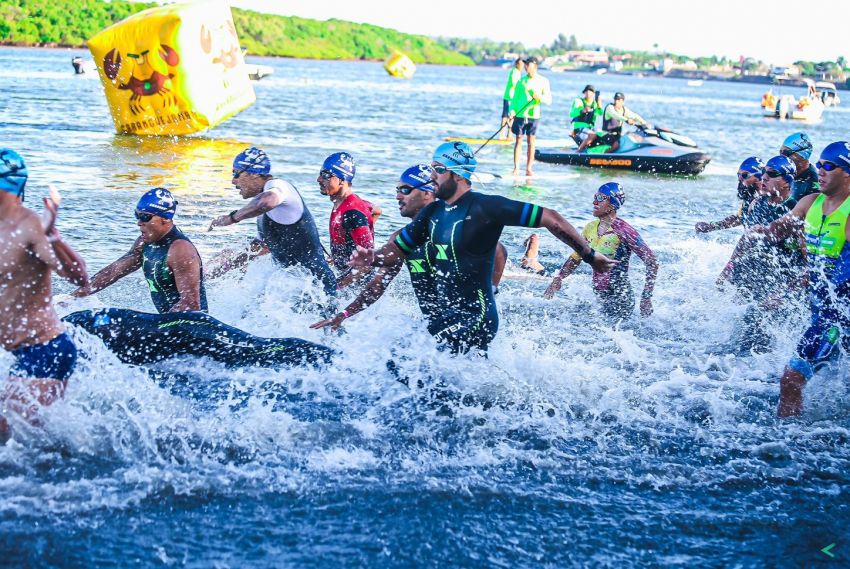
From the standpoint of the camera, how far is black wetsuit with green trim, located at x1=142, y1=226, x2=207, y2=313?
619 cm

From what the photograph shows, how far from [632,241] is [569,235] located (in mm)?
2682

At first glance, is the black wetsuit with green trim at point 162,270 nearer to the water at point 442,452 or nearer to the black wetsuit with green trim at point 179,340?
the black wetsuit with green trim at point 179,340

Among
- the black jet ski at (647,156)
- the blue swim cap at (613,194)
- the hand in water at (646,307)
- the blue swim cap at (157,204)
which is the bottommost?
the hand in water at (646,307)

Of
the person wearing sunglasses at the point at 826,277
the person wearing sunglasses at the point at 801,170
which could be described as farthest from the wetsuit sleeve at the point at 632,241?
the person wearing sunglasses at the point at 826,277

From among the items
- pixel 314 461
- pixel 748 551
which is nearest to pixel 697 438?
pixel 748 551

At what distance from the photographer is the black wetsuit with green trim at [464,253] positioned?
18.0 ft

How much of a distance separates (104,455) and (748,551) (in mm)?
3452

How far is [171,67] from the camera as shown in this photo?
58.6 ft

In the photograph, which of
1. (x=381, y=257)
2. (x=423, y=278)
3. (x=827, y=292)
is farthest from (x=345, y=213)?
(x=827, y=292)

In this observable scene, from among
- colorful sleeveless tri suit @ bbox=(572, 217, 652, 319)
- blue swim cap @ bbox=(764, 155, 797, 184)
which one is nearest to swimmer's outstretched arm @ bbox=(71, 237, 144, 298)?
colorful sleeveless tri suit @ bbox=(572, 217, 652, 319)

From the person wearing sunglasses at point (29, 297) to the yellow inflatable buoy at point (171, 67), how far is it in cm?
1401

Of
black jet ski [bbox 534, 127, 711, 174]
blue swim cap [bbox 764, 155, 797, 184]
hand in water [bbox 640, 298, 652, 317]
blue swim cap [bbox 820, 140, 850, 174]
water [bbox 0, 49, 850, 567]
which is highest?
blue swim cap [bbox 820, 140, 850, 174]

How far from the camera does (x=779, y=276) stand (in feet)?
25.5

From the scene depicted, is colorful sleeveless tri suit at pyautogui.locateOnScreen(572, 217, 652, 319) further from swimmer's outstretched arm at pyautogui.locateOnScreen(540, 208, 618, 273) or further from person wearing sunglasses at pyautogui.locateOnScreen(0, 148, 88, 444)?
person wearing sunglasses at pyautogui.locateOnScreen(0, 148, 88, 444)
